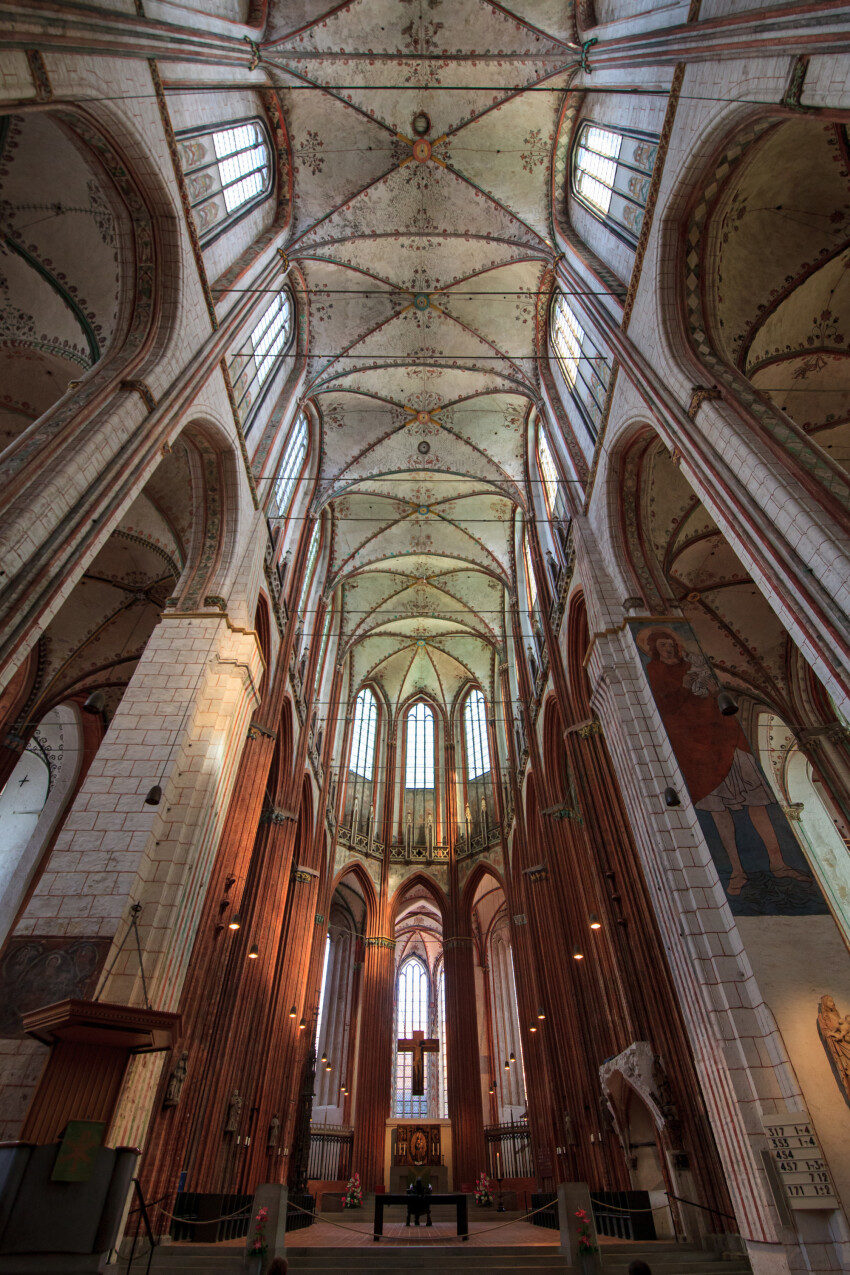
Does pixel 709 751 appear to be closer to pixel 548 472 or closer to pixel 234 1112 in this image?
pixel 234 1112

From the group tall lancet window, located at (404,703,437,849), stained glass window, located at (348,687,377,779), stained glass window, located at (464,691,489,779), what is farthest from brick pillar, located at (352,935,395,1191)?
stained glass window, located at (464,691,489,779)

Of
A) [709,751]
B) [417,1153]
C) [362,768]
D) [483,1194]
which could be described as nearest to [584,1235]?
[709,751]

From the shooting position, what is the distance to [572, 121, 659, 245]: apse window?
10.5 m

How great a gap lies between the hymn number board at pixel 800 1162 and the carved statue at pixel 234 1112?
9464 millimetres

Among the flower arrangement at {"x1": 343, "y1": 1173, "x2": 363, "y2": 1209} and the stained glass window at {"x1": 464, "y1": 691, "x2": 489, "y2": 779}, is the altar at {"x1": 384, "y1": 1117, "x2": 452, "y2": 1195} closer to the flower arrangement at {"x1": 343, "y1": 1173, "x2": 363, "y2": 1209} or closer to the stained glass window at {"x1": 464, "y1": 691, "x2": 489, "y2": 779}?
the flower arrangement at {"x1": 343, "y1": 1173, "x2": 363, "y2": 1209}

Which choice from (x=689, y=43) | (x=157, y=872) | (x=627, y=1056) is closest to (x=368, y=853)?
(x=627, y=1056)

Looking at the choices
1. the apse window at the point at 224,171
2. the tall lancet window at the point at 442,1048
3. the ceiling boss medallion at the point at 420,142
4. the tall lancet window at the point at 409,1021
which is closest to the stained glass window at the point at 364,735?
the tall lancet window at the point at 442,1048

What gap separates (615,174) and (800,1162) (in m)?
14.2

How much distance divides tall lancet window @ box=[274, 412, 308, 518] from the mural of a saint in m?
9.58

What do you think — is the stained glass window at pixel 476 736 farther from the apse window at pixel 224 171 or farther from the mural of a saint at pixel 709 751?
the apse window at pixel 224 171

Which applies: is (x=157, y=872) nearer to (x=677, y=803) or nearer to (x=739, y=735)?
(x=677, y=803)

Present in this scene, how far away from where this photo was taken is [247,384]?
13023 millimetres

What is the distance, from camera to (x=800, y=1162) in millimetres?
5582

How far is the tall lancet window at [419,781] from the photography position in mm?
25578
